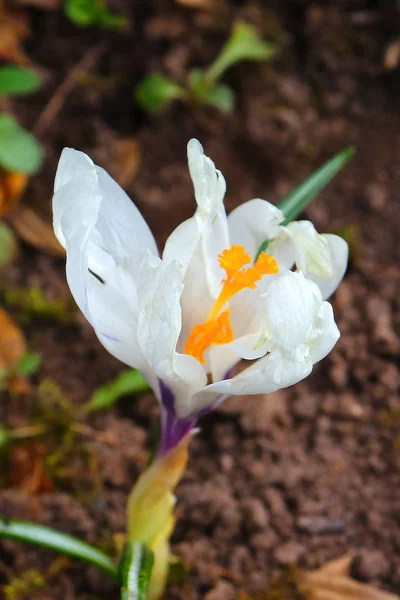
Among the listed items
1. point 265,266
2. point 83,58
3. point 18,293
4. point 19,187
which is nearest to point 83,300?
point 265,266

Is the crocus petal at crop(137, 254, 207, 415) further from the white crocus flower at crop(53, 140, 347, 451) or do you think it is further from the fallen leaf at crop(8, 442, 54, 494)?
the fallen leaf at crop(8, 442, 54, 494)

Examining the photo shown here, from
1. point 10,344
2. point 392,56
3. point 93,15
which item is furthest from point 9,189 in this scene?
point 392,56

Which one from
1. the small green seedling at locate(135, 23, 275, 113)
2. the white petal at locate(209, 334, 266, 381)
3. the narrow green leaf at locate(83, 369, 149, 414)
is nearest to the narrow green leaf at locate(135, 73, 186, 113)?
the small green seedling at locate(135, 23, 275, 113)

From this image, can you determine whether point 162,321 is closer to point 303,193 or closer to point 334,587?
point 303,193

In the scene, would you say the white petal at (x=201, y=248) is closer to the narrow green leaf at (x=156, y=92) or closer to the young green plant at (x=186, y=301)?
the young green plant at (x=186, y=301)

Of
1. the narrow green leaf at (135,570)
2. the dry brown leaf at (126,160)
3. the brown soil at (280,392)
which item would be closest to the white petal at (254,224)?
the narrow green leaf at (135,570)

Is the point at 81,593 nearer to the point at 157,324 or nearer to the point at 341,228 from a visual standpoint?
the point at 157,324
